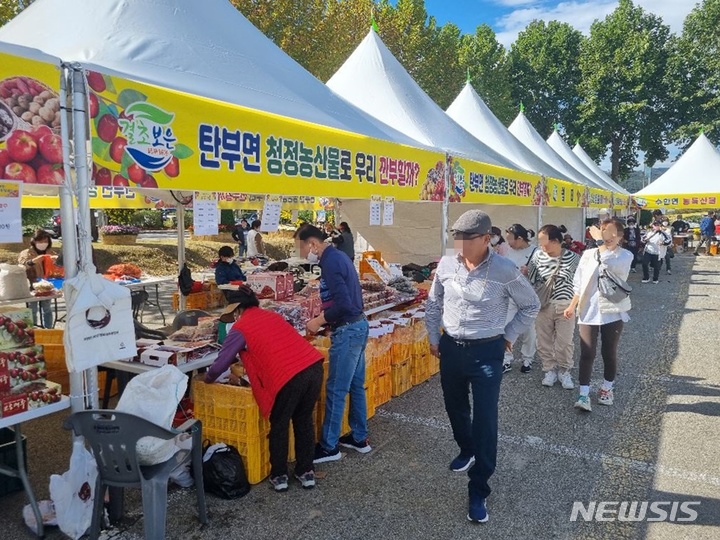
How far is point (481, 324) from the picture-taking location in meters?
3.14

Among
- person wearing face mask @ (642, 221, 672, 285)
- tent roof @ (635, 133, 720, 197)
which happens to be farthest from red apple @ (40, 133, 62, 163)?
tent roof @ (635, 133, 720, 197)

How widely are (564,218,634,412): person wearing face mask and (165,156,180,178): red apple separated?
3.61m

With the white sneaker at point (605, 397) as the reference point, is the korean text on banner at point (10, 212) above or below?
above

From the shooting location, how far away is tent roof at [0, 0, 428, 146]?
367cm

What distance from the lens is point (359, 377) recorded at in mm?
4117

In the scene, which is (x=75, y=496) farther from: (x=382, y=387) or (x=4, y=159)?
(x=382, y=387)

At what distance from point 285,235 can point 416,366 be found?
18266 millimetres

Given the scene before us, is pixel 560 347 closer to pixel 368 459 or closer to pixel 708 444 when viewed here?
pixel 708 444

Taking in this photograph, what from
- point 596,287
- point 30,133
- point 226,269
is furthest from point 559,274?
point 226,269

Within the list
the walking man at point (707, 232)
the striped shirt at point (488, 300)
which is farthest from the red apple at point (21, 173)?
the walking man at point (707, 232)

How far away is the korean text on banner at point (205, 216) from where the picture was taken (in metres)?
3.95

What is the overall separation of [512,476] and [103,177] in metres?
3.39

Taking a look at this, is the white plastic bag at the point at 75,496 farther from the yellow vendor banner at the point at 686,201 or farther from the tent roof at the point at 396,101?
the yellow vendor banner at the point at 686,201

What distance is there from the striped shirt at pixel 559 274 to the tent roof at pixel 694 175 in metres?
17.5
